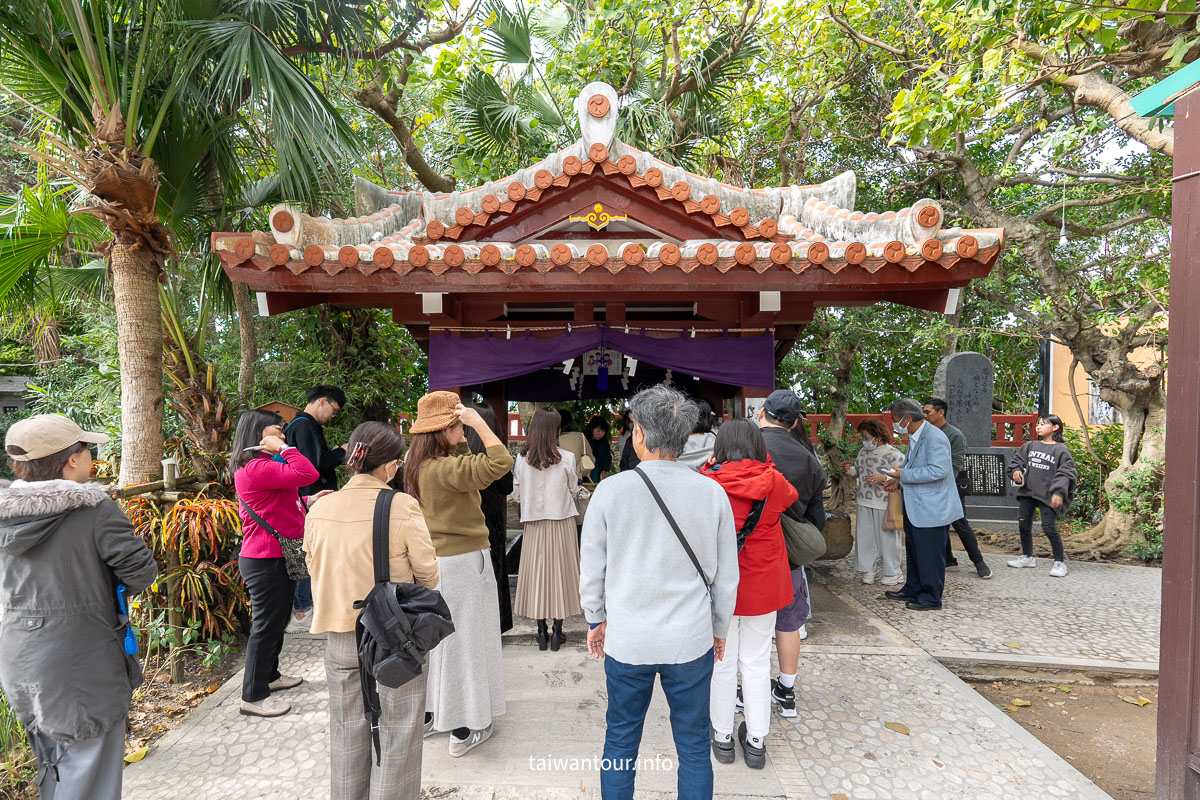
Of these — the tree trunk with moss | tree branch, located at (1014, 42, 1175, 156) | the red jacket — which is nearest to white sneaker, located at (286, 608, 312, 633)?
the red jacket

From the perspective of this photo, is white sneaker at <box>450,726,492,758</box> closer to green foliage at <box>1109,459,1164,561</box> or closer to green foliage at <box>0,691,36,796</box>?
green foliage at <box>0,691,36,796</box>

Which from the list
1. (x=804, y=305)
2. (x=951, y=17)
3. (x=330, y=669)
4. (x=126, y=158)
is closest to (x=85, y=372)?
(x=126, y=158)

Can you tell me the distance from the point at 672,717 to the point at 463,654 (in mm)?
1192

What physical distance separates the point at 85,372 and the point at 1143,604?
12.9m

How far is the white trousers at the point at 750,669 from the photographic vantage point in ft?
9.65

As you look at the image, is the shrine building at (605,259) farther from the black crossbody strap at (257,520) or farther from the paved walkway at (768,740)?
the paved walkway at (768,740)

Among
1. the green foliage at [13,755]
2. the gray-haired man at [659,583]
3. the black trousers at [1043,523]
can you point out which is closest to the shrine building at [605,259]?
the gray-haired man at [659,583]

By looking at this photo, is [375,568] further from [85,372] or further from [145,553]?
[85,372]

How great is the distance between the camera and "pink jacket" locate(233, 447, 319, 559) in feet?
10.6

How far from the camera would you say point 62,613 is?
2.20 m

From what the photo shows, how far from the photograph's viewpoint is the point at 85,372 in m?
8.13

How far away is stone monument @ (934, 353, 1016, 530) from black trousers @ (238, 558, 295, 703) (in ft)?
27.6

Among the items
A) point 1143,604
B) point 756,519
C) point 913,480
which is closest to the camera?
point 756,519

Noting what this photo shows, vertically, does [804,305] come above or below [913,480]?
above
